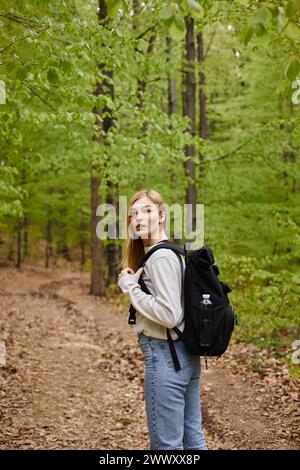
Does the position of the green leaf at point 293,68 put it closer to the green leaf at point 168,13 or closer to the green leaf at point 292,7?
the green leaf at point 292,7

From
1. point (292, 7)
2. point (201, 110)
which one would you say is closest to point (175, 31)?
point (292, 7)

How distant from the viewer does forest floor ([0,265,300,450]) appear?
5918 mm

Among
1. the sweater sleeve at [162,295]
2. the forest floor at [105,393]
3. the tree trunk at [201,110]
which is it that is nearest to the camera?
the sweater sleeve at [162,295]

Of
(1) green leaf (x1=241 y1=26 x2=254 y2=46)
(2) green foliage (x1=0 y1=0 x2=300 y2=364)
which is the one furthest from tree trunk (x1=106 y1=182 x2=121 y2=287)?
(1) green leaf (x1=241 y1=26 x2=254 y2=46)

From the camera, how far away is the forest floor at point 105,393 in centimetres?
592

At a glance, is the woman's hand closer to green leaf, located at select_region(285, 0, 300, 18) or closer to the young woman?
the young woman

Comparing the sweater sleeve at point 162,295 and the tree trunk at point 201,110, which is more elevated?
the tree trunk at point 201,110

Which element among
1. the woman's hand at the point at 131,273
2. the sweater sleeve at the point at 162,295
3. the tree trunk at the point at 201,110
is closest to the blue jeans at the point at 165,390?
the sweater sleeve at the point at 162,295

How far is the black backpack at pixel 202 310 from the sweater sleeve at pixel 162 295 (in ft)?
0.28

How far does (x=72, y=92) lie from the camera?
5707mm

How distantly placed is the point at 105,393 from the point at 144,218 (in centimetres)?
507

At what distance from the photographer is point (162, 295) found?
119 inches

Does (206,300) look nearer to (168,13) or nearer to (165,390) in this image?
(165,390)

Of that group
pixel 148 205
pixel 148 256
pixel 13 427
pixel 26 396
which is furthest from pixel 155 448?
pixel 26 396
